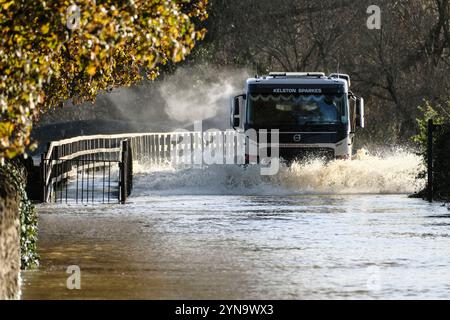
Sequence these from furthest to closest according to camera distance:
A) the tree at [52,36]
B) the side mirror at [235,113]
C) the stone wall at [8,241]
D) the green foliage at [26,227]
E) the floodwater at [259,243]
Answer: the side mirror at [235,113], the green foliage at [26,227], the floodwater at [259,243], the stone wall at [8,241], the tree at [52,36]

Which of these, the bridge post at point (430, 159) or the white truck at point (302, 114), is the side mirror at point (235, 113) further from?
the bridge post at point (430, 159)

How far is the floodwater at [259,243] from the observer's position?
15414 millimetres

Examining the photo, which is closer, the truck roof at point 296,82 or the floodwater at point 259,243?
the floodwater at point 259,243

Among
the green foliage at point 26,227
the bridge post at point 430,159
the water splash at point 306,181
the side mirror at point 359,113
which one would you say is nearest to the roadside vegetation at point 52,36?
the green foliage at point 26,227

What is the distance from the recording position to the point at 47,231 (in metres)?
22.8

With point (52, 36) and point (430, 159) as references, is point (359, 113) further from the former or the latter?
point (52, 36)

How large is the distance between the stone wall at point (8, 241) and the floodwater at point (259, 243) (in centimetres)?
49

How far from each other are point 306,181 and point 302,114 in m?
1.62

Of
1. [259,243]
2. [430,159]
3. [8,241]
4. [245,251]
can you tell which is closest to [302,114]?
[430,159]

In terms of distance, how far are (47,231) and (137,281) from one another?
277 inches

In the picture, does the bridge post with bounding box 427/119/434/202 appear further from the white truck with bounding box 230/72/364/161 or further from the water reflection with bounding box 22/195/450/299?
the white truck with bounding box 230/72/364/161

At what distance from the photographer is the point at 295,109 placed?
35.8m
